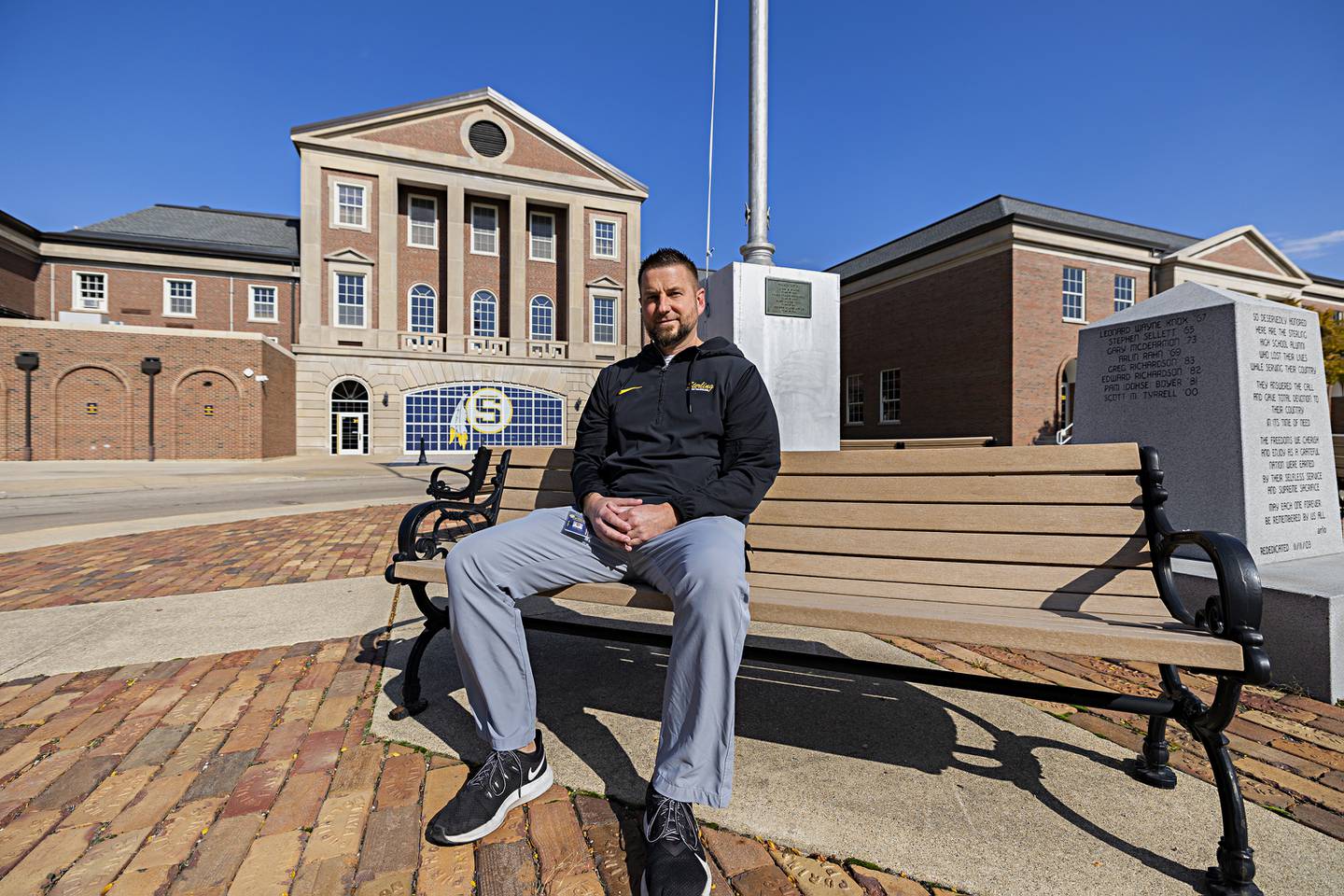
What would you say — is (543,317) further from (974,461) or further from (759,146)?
(974,461)

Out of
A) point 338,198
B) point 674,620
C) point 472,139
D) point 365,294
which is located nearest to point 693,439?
point 674,620

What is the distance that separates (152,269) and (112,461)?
45.7 feet

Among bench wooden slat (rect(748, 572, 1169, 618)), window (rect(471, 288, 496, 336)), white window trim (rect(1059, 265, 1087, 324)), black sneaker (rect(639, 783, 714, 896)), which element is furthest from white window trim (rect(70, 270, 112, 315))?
white window trim (rect(1059, 265, 1087, 324))

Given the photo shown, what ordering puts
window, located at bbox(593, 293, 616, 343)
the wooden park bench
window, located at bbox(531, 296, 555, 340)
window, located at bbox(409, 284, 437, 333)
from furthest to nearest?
window, located at bbox(593, 293, 616, 343)
window, located at bbox(531, 296, 555, 340)
window, located at bbox(409, 284, 437, 333)
the wooden park bench

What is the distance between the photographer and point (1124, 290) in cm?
2462

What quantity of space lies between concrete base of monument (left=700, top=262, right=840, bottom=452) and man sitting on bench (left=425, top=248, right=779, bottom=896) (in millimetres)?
2710

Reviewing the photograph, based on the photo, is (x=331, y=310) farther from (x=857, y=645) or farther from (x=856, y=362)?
(x=857, y=645)

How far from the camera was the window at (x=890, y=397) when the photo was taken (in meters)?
27.6

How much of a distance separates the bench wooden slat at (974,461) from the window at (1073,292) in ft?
82.9

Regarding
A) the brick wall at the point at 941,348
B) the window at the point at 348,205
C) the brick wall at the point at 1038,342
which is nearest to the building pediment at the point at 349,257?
the window at the point at 348,205

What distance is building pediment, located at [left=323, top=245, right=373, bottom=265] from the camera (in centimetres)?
2959

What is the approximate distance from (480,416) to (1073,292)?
2562 cm

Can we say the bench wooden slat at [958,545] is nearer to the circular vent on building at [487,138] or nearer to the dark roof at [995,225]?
the dark roof at [995,225]

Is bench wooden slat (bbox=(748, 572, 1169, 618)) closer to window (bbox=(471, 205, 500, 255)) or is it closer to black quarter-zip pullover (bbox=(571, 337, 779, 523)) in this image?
black quarter-zip pullover (bbox=(571, 337, 779, 523))
